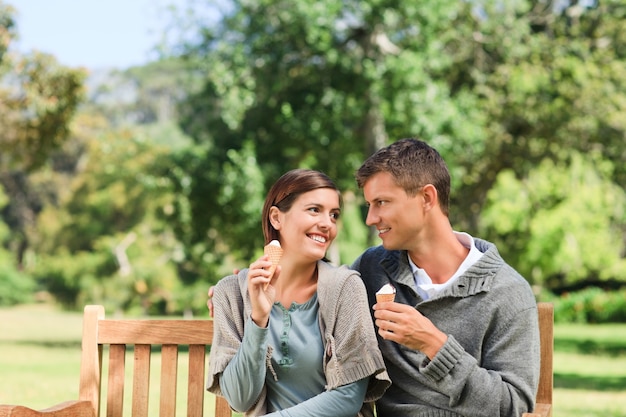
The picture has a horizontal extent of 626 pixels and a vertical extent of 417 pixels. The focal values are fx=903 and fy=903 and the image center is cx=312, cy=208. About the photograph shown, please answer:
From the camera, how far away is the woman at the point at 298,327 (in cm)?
332

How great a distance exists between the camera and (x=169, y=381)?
3916mm

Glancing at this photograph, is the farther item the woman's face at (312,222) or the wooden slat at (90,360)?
the wooden slat at (90,360)

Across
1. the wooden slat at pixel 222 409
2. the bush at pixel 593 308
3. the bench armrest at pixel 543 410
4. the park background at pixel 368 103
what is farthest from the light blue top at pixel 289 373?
the bush at pixel 593 308

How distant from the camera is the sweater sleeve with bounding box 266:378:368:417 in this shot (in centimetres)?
332

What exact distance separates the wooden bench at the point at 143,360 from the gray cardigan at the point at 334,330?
36cm

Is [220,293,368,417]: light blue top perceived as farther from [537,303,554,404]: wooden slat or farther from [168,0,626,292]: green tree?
[168,0,626,292]: green tree

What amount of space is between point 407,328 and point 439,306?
0.39 m

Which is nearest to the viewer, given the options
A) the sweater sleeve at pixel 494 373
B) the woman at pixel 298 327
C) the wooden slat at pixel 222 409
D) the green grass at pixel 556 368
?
the sweater sleeve at pixel 494 373

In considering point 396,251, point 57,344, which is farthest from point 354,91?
point 396,251

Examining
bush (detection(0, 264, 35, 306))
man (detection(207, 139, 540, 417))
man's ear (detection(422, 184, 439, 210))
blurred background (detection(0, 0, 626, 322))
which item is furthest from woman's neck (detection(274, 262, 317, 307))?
bush (detection(0, 264, 35, 306))

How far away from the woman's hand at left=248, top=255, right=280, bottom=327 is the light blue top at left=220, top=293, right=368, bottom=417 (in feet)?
0.13

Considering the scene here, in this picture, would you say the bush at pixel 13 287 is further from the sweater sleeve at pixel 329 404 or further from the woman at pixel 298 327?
the sweater sleeve at pixel 329 404

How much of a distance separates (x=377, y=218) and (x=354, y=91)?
40.0 ft

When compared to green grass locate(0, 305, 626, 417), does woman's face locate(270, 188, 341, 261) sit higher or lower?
lower
